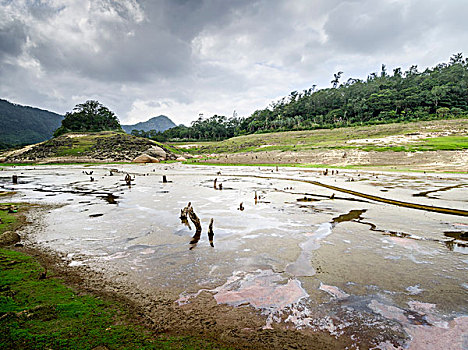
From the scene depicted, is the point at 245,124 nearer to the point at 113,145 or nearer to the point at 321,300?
the point at 113,145

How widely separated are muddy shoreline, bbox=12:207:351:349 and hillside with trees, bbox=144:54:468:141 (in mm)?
80929

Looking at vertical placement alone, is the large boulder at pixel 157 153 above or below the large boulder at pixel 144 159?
above

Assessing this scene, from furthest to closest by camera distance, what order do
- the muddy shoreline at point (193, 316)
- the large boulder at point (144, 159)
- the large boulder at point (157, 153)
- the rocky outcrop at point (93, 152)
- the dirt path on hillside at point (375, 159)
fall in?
the large boulder at point (157, 153), the rocky outcrop at point (93, 152), the large boulder at point (144, 159), the dirt path on hillside at point (375, 159), the muddy shoreline at point (193, 316)

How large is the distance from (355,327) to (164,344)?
123 inches

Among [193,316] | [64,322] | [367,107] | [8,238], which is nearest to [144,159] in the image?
[8,238]

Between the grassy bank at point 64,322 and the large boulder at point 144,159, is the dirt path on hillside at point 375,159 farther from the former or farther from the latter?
the grassy bank at point 64,322

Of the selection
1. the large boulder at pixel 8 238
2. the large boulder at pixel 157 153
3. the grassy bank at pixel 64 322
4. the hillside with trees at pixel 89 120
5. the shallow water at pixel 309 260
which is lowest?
the shallow water at pixel 309 260

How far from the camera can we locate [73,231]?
29.7 ft

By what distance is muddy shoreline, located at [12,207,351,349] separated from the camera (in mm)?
3785

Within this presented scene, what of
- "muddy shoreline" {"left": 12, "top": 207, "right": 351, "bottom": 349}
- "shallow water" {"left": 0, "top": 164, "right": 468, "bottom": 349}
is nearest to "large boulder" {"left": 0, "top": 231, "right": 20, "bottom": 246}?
"shallow water" {"left": 0, "top": 164, "right": 468, "bottom": 349}

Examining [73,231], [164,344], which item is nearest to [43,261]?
[73,231]

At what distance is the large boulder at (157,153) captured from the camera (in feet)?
212

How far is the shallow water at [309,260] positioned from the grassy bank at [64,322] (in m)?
1.17

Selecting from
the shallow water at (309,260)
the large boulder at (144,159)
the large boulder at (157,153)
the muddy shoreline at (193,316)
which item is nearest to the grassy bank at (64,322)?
the muddy shoreline at (193,316)
